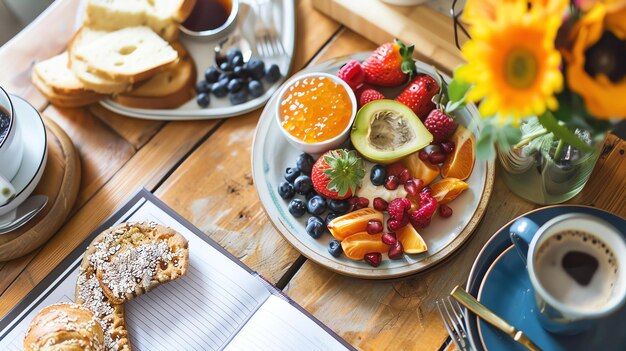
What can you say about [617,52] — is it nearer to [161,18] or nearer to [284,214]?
[284,214]

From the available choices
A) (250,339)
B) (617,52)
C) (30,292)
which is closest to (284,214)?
(250,339)

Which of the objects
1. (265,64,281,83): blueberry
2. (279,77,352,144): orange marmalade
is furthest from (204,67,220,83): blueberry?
(279,77,352,144): orange marmalade

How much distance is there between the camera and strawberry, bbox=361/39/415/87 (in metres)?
1.21

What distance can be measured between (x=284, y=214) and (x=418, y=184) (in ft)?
0.89

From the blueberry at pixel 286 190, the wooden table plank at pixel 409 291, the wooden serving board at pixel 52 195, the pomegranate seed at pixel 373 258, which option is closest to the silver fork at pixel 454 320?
the wooden table plank at pixel 409 291

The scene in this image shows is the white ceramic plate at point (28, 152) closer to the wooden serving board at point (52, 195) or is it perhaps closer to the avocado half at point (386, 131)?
the wooden serving board at point (52, 195)

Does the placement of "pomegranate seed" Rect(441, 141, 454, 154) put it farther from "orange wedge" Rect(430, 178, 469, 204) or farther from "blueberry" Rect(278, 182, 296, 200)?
"blueberry" Rect(278, 182, 296, 200)

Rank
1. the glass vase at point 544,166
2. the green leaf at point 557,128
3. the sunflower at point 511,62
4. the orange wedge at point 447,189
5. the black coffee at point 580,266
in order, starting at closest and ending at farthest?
the sunflower at point 511,62, the green leaf at point 557,128, the black coffee at point 580,266, the glass vase at point 544,166, the orange wedge at point 447,189

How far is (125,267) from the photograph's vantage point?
116 cm

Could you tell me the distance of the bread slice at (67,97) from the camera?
1.37 m

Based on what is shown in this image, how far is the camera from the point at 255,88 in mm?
1339

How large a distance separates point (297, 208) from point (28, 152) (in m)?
0.58

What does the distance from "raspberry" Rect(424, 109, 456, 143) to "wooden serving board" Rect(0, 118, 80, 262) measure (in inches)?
30.2

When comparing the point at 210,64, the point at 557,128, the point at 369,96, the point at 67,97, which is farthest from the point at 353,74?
the point at 67,97
